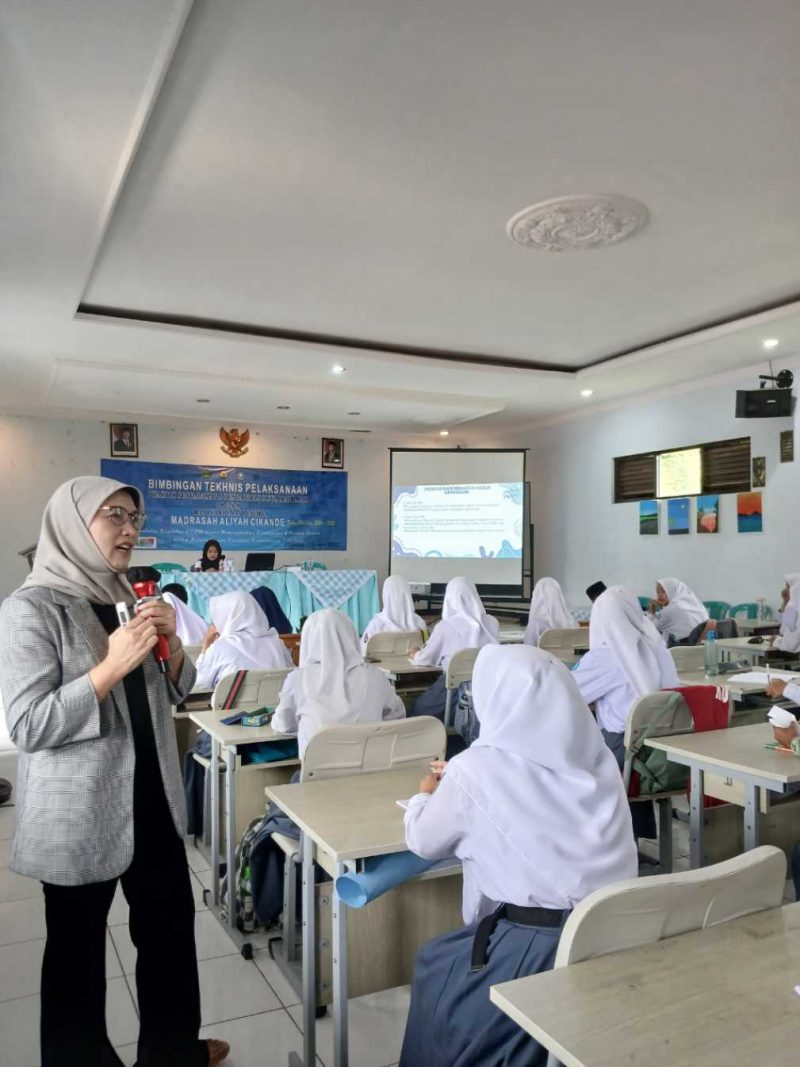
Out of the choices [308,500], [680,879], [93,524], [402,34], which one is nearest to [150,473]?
[308,500]

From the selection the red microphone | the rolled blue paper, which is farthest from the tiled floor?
the red microphone

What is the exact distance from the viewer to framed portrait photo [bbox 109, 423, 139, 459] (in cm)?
1029

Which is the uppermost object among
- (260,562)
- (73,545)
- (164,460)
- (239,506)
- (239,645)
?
(164,460)

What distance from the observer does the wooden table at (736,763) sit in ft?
8.24

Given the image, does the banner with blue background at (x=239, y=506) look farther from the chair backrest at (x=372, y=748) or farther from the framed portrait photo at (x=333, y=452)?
the chair backrest at (x=372, y=748)

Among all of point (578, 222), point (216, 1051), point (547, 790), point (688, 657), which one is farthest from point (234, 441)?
point (547, 790)

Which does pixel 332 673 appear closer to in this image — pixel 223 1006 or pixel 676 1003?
pixel 223 1006

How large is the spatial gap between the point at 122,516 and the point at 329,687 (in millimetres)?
1500

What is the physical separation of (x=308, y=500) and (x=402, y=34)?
348 inches

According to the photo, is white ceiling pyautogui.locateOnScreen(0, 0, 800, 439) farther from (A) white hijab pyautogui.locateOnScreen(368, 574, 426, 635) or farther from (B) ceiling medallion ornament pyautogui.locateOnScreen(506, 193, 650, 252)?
(A) white hijab pyautogui.locateOnScreen(368, 574, 426, 635)

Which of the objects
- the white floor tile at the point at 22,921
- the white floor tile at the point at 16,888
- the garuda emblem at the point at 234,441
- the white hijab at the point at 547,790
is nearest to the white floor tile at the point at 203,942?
the white floor tile at the point at 22,921

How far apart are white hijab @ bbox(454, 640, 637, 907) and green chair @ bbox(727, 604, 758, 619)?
6.46 m

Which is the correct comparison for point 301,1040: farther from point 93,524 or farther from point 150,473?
point 150,473

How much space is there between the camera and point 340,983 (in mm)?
1987
